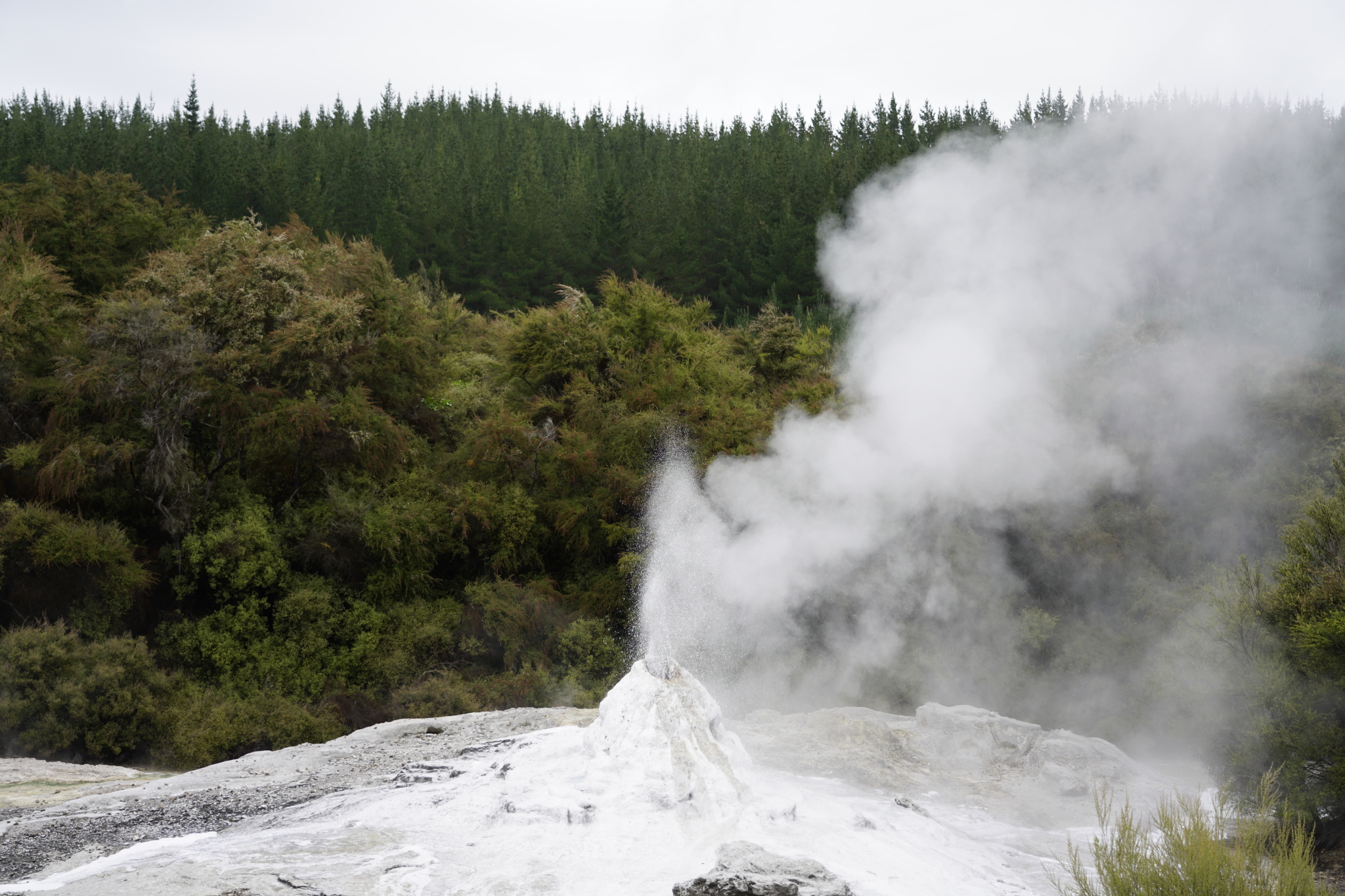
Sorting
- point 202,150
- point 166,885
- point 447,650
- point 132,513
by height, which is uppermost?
point 202,150

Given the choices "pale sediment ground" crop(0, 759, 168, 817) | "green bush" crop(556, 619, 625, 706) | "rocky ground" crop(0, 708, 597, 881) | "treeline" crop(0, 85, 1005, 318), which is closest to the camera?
"rocky ground" crop(0, 708, 597, 881)

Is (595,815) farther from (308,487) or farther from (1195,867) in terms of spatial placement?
(308,487)

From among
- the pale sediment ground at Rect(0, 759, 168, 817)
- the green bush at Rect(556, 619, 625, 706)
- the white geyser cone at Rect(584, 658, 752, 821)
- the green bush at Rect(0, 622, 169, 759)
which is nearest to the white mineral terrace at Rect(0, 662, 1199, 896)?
the white geyser cone at Rect(584, 658, 752, 821)

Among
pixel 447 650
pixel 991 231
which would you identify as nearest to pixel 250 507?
pixel 447 650

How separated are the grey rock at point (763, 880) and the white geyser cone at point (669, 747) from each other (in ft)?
3.11

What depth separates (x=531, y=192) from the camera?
42.6 m

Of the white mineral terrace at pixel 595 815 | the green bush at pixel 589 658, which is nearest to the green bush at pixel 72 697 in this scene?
the white mineral terrace at pixel 595 815

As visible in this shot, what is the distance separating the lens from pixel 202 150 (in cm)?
4409

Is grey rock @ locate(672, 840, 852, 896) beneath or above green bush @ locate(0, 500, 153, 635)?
→ beneath

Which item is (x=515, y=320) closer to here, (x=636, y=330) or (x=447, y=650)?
(x=636, y=330)

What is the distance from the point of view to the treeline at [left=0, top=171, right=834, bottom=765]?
1470cm

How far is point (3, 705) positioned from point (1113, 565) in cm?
1602

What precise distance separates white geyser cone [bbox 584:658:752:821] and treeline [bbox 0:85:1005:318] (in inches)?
458

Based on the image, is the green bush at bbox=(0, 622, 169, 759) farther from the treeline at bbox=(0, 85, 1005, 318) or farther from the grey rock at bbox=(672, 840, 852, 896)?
the treeline at bbox=(0, 85, 1005, 318)
